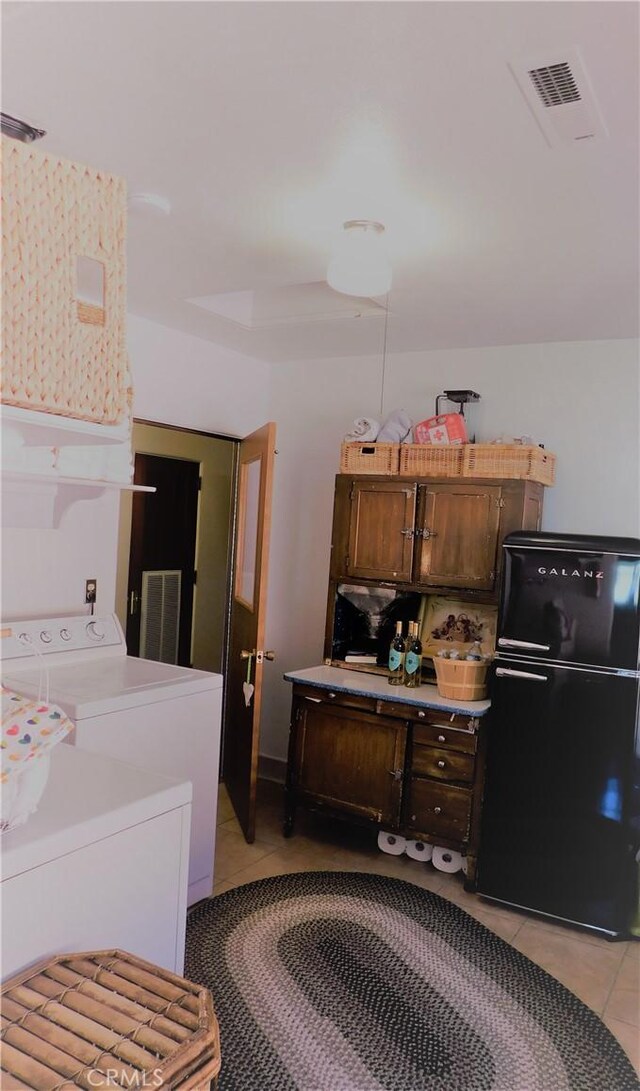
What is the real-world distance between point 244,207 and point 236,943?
2.51 m

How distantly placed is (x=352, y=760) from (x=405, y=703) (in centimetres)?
41

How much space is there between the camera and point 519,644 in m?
3.13

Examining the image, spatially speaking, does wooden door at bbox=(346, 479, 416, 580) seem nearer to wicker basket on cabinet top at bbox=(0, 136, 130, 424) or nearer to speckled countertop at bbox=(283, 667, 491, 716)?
speckled countertop at bbox=(283, 667, 491, 716)

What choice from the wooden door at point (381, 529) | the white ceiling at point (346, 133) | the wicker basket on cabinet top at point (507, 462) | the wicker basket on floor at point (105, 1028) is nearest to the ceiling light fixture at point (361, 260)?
the white ceiling at point (346, 133)

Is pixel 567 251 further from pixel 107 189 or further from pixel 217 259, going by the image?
pixel 107 189

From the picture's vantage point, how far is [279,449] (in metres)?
4.59

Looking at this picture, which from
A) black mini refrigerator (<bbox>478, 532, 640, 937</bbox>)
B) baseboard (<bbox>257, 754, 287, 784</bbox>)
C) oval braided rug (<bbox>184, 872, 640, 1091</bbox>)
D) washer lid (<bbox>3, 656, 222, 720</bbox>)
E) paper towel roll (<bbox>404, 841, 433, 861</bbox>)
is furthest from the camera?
baseboard (<bbox>257, 754, 287, 784</bbox>)

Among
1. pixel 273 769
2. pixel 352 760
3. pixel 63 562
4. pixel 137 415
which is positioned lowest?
pixel 273 769

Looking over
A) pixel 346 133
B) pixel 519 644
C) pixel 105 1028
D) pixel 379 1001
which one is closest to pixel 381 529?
pixel 519 644

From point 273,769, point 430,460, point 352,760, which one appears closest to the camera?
point 352,760

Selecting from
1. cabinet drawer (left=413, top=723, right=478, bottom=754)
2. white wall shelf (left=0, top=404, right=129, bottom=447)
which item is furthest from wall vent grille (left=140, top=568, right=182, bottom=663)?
white wall shelf (left=0, top=404, right=129, bottom=447)

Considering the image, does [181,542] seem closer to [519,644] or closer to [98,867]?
[519,644]

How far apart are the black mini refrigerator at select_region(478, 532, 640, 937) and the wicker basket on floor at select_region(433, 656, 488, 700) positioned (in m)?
0.17

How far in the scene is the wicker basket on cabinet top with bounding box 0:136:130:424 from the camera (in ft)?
3.48
